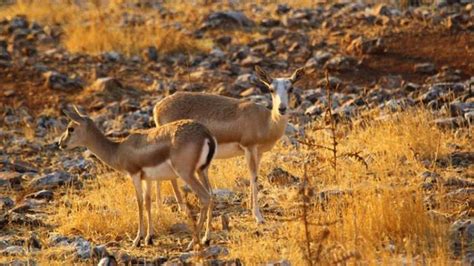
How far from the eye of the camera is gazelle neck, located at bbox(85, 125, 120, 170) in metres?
10.4

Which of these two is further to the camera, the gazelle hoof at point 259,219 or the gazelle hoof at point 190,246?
the gazelle hoof at point 259,219

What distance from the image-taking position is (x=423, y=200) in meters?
9.43

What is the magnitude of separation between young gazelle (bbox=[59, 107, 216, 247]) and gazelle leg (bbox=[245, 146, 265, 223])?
76 cm

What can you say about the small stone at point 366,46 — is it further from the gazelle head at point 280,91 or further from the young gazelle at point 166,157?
the young gazelle at point 166,157

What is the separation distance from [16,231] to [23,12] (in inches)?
497

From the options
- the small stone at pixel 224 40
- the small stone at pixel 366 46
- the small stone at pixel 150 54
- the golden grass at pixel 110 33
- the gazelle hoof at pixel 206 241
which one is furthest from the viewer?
the small stone at pixel 224 40

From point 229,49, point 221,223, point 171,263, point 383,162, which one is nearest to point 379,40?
point 229,49

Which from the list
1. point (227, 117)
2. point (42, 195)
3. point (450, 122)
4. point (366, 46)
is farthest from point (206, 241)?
point (366, 46)

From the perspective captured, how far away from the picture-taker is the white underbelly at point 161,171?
965 centimetres

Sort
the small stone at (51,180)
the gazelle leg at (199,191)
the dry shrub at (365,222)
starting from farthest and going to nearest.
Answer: the small stone at (51,180)
the gazelle leg at (199,191)
the dry shrub at (365,222)

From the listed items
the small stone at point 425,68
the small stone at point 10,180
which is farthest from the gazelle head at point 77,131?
the small stone at point 425,68

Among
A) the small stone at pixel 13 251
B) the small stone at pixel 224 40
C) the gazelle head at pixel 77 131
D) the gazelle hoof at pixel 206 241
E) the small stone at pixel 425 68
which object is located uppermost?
the small stone at pixel 224 40

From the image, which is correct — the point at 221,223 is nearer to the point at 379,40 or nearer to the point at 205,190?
the point at 205,190

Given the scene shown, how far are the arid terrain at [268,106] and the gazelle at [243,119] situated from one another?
57 centimetres
